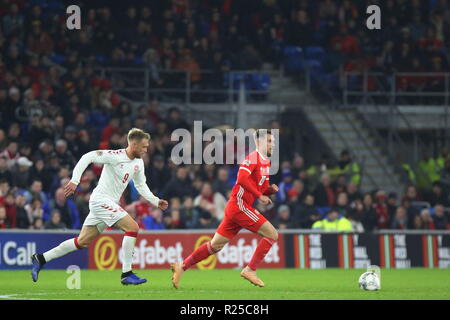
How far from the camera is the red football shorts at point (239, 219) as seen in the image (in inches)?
581

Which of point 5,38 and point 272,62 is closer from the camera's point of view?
point 5,38

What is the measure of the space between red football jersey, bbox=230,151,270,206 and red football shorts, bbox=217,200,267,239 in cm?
10

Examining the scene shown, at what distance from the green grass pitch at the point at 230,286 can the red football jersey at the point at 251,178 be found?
1243 mm

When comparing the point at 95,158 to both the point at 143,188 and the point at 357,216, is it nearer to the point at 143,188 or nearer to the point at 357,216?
the point at 143,188

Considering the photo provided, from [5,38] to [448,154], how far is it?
11.1 m

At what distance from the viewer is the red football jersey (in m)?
14.6

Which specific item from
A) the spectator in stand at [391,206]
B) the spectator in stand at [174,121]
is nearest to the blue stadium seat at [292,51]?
the spectator in stand at [174,121]

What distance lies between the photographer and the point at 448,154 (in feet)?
91.3

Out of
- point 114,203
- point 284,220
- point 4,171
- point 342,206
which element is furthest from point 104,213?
point 342,206

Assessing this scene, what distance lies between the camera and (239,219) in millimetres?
14781

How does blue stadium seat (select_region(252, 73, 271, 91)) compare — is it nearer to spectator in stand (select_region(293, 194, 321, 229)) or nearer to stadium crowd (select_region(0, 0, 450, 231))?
stadium crowd (select_region(0, 0, 450, 231))

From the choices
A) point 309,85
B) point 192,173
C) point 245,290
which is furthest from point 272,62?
point 245,290

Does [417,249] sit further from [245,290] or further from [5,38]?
[5,38]

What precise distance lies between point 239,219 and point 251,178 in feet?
1.85
